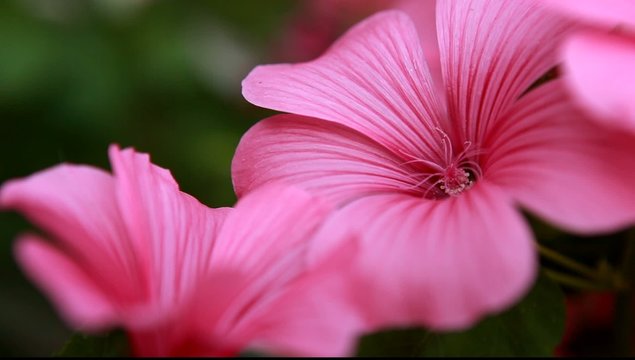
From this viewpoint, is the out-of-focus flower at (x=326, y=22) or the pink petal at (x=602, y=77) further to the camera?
the out-of-focus flower at (x=326, y=22)

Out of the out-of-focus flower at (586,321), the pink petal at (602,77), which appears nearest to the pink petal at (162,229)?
the pink petal at (602,77)

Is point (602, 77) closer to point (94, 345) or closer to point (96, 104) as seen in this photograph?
point (94, 345)

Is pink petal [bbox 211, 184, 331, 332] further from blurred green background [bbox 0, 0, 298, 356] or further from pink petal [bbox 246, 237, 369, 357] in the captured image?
blurred green background [bbox 0, 0, 298, 356]

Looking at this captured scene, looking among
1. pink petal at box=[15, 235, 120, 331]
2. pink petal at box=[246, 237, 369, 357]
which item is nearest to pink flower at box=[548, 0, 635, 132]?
pink petal at box=[246, 237, 369, 357]

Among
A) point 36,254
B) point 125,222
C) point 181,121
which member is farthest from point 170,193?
point 181,121

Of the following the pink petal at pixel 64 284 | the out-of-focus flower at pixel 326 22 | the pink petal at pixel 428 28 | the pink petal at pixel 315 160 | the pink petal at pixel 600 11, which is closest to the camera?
the pink petal at pixel 64 284

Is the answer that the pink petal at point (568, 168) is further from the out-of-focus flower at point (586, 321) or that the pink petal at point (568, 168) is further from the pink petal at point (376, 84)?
the out-of-focus flower at point (586, 321)

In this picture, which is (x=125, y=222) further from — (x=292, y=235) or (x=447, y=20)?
(x=447, y=20)

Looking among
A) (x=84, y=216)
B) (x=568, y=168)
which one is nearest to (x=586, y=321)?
(x=568, y=168)
